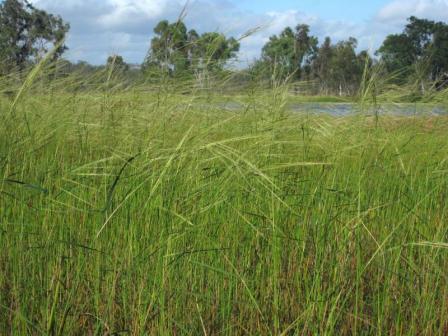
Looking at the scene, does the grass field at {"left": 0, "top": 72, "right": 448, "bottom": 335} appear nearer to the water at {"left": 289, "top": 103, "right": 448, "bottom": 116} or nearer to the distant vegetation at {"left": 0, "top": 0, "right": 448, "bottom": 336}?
the distant vegetation at {"left": 0, "top": 0, "right": 448, "bottom": 336}

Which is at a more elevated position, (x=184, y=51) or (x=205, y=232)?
(x=184, y=51)

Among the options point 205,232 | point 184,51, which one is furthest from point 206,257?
point 184,51

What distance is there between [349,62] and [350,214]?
40.5 metres

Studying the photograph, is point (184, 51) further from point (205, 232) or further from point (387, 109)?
point (387, 109)

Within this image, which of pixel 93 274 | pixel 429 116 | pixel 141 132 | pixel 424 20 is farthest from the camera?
pixel 424 20

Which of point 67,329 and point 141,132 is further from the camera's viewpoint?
point 141,132

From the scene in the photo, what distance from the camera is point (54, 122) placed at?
2330mm

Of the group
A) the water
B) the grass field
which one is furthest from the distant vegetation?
the water

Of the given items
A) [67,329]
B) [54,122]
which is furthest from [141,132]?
[67,329]

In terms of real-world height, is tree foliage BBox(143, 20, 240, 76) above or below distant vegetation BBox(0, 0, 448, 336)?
above

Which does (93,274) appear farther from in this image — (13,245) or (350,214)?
(350,214)

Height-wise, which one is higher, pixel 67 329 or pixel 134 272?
pixel 134 272

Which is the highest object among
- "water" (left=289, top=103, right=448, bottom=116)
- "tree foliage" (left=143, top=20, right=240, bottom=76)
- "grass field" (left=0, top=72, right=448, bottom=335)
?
"tree foliage" (left=143, top=20, right=240, bottom=76)

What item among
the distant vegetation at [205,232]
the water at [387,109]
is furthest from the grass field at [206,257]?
the water at [387,109]
